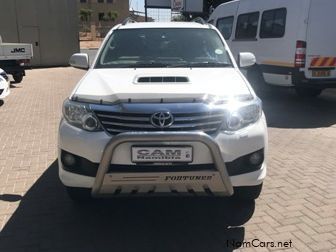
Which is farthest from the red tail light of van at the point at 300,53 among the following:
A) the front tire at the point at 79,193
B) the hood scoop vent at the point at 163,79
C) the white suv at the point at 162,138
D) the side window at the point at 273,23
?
the front tire at the point at 79,193

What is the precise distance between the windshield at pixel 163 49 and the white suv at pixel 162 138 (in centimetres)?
86

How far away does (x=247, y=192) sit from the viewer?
4.05m

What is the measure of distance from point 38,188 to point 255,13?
811 centimetres

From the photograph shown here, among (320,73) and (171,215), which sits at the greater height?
(320,73)

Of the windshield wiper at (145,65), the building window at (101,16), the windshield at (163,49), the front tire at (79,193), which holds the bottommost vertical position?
the building window at (101,16)

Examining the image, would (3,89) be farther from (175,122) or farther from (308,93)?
(175,122)

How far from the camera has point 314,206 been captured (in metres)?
4.22

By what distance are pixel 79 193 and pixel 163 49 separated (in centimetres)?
190

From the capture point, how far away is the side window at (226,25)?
12.5 meters

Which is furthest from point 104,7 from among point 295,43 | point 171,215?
point 171,215

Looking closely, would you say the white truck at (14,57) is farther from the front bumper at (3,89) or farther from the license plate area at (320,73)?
the license plate area at (320,73)

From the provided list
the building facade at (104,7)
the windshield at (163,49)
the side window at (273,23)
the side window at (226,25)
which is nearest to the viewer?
the windshield at (163,49)

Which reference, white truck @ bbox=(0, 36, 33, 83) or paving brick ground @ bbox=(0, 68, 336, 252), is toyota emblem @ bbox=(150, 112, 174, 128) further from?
white truck @ bbox=(0, 36, 33, 83)

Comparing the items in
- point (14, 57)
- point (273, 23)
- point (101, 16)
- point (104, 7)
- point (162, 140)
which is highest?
point (273, 23)
